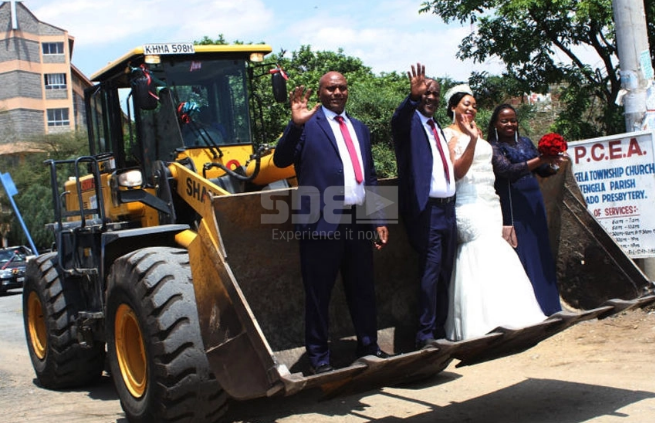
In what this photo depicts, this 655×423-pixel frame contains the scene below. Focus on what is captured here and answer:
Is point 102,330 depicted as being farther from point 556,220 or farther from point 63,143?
point 63,143

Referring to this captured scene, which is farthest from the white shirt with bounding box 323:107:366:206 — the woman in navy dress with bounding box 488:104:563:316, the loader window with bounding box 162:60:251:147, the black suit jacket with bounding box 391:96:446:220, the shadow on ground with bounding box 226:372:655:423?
the loader window with bounding box 162:60:251:147

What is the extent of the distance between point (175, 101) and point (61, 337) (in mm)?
2548

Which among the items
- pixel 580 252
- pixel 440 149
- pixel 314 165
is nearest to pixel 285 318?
pixel 314 165

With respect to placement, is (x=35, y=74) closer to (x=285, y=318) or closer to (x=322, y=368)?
(x=285, y=318)

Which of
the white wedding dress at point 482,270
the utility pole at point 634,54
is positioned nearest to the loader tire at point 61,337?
the white wedding dress at point 482,270

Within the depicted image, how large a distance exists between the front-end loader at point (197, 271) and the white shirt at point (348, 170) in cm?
37

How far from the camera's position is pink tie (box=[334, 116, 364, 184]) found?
4.94 meters

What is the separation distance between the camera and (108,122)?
23.9ft

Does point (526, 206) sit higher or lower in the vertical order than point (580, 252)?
higher

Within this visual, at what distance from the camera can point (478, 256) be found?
Result: 536cm

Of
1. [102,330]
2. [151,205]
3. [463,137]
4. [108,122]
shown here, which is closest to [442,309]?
[463,137]

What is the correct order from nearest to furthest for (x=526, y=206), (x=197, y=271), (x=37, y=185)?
1. (x=197, y=271)
2. (x=526, y=206)
3. (x=37, y=185)

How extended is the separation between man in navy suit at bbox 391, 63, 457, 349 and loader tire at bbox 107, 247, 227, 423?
146cm

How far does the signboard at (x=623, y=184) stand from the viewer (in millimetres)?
7902
